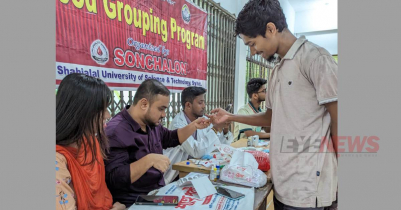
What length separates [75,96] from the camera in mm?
1198

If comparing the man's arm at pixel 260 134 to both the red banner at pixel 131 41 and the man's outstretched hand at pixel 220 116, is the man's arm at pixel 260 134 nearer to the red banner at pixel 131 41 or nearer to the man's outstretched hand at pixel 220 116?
the red banner at pixel 131 41

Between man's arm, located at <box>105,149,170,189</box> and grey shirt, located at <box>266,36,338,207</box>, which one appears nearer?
grey shirt, located at <box>266,36,338,207</box>

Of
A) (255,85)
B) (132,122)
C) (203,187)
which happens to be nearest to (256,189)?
(203,187)

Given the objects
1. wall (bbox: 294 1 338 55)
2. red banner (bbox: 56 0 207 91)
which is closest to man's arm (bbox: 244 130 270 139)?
red banner (bbox: 56 0 207 91)

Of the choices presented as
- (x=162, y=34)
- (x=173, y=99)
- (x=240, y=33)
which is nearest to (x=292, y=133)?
(x=240, y=33)

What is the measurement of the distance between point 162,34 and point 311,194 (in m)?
2.47

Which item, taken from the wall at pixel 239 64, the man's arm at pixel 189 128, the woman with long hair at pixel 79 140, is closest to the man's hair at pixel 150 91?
the man's arm at pixel 189 128

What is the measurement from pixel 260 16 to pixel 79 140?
1.13m

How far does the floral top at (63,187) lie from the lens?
1.07 meters

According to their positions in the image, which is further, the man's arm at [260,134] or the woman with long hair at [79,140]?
the man's arm at [260,134]

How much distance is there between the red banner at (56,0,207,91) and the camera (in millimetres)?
1920

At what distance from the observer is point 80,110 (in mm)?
1196

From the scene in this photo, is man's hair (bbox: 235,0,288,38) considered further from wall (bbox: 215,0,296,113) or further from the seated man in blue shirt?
wall (bbox: 215,0,296,113)

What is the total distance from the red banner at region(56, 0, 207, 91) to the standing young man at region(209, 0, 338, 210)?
1459 mm
